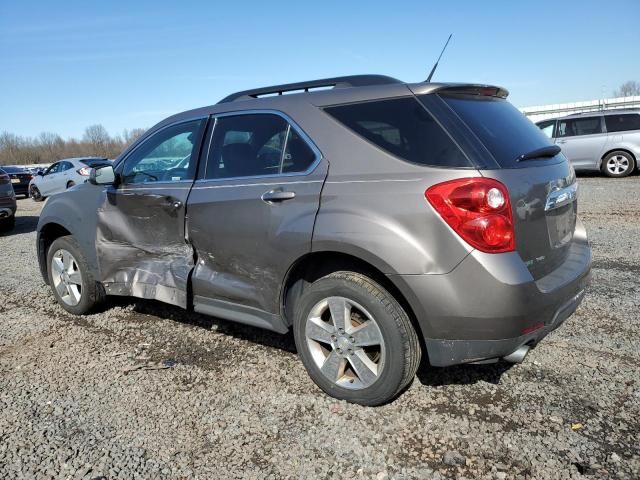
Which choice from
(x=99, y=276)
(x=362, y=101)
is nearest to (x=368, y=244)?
(x=362, y=101)

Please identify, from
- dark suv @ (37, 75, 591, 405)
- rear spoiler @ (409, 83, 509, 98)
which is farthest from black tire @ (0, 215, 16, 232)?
rear spoiler @ (409, 83, 509, 98)

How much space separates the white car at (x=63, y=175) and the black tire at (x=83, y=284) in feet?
42.7

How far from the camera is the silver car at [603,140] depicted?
12.8 metres

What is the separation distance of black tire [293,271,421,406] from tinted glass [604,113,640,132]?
13047 mm

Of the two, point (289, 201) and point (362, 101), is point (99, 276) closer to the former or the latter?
point (289, 201)

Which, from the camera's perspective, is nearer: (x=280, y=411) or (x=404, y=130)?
(x=404, y=130)

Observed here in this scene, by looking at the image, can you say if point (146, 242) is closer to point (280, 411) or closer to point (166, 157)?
point (166, 157)

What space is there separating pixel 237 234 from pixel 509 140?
172cm

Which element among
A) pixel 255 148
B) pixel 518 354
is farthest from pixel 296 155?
pixel 518 354

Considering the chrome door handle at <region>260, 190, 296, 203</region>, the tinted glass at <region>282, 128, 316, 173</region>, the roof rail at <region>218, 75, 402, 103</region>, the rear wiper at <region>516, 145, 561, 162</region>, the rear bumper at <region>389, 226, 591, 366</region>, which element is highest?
the roof rail at <region>218, 75, 402, 103</region>

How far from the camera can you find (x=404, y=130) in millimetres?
2689

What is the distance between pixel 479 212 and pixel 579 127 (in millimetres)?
13050

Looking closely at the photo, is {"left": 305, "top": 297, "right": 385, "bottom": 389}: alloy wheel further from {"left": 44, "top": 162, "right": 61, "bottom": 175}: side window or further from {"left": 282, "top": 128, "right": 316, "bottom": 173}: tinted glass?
{"left": 44, "top": 162, "right": 61, "bottom": 175}: side window

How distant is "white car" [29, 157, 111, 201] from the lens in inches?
661
